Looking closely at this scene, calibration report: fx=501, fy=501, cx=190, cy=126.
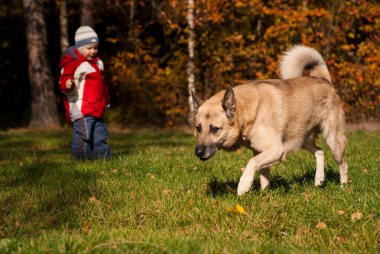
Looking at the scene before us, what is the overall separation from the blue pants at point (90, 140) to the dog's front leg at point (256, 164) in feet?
11.1

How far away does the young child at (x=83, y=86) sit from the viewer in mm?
7320

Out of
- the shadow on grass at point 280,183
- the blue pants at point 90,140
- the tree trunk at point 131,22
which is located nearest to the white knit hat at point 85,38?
the blue pants at point 90,140

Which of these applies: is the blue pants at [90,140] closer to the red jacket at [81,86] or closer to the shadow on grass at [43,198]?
the red jacket at [81,86]

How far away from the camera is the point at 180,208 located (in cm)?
450

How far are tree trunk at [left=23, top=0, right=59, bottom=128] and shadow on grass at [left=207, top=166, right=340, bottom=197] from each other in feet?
37.6

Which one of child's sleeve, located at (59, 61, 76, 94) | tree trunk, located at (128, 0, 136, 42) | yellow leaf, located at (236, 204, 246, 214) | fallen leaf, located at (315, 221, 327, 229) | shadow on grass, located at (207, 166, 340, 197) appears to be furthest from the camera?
tree trunk, located at (128, 0, 136, 42)

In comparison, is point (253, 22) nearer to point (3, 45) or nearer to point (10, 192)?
point (3, 45)

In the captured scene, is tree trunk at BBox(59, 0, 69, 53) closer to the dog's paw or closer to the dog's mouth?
the dog's mouth

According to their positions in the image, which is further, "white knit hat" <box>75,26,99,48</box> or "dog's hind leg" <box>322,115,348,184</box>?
"white knit hat" <box>75,26,99,48</box>

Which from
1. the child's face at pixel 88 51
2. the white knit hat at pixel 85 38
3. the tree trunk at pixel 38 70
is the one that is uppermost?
the white knit hat at pixel 85 38

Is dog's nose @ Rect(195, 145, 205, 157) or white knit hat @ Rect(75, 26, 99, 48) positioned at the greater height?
white knit hat @ Rect(75, 26, 99, 48)

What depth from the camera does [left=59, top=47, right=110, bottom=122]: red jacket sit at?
24.0 feet

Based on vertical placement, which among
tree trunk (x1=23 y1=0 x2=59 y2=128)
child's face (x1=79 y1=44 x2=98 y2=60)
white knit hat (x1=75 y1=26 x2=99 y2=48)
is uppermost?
white knit hat (x1=75 y1=26 x2=99 y2=48)

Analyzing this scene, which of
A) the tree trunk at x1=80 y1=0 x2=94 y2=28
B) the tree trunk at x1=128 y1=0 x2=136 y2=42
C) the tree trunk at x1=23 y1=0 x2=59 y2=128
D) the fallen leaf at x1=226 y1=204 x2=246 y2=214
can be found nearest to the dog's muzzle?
the fallen leaf at x1=226 y1=204 x2=246 y2=214
